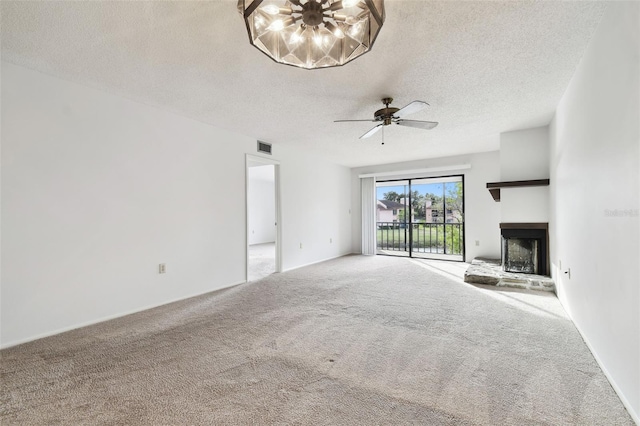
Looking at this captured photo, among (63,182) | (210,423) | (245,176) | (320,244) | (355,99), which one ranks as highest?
(355,99)

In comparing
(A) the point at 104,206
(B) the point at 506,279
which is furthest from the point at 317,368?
(B) the point at 506,279

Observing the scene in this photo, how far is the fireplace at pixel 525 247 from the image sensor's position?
4195 millimetres

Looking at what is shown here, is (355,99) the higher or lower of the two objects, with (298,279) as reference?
higher

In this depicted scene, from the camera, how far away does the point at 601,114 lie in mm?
1924

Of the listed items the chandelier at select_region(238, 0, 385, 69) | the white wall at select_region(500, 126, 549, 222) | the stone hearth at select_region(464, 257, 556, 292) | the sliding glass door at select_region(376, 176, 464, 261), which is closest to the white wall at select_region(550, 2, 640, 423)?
the stone hearth at select_region(464, 257, 556, 292)

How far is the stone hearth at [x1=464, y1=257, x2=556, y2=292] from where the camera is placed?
3.77 meters

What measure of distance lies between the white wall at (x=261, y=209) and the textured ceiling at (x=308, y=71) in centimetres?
636

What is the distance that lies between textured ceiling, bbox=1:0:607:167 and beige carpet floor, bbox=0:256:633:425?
7.54 ft

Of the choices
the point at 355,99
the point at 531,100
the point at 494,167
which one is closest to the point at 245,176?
the point at 355,99

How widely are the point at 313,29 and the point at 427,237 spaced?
20.6 ft

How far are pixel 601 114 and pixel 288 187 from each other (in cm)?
426

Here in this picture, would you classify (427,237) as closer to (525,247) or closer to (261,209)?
(525,247)

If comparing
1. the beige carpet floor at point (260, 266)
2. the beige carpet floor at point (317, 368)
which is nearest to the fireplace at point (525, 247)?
the beige carpet floor at point (317, 368)

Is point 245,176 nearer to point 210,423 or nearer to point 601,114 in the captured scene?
point 210,423
